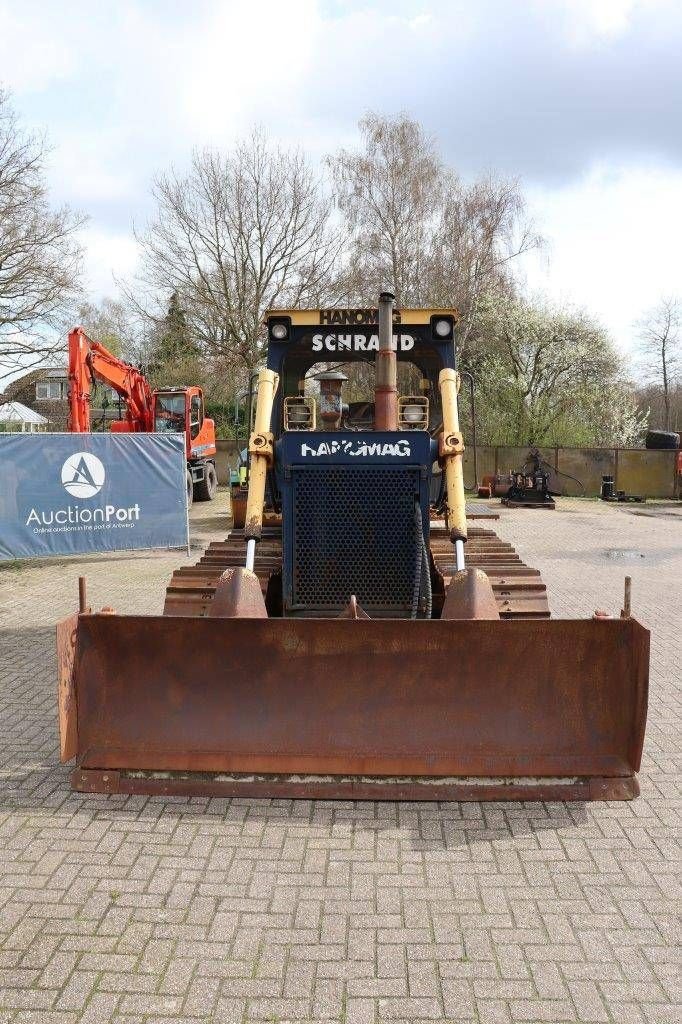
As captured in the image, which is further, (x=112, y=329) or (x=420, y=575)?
(x=112, y=329)

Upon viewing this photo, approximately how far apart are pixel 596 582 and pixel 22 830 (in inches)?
339

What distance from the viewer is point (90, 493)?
11.2 metres

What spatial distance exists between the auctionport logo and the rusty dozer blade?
733cm

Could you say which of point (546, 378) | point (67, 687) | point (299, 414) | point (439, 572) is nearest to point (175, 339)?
point (546, 378)

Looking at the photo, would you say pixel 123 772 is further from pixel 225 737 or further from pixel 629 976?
pixel 629 976

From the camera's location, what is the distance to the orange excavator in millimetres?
16922

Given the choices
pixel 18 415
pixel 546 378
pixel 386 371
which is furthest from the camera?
pixel 18 415

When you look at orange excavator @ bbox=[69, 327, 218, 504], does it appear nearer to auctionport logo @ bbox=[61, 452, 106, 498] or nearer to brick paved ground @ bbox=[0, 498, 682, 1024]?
auctionport logo @ bbox=[61, 452, 106, 498]

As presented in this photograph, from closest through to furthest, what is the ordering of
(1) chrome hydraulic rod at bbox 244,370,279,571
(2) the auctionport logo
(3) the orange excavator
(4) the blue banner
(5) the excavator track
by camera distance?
(5) the excavator track < (1) chrome hydraulic rod at bbox 244,370,279,571 < (4) the blue banner < (2) the auctionport logo < (3) the orange excavator

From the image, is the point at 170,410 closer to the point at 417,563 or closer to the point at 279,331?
the point at 279,331

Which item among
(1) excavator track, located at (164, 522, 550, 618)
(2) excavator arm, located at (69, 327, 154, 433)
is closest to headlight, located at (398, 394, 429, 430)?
(1) excavator track, located at (164, 522, 550, 618)

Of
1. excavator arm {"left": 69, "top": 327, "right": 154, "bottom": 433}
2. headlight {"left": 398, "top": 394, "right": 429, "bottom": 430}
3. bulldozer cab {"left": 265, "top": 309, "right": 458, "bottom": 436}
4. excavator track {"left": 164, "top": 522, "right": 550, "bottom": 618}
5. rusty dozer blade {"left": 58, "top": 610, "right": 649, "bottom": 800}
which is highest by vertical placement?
excavator arm {"left": 69, "top": 327, "right": 154, "bottom": 433}

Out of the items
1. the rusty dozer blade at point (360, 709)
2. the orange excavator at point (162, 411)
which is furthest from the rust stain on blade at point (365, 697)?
the orange excavator at point (162, 411)

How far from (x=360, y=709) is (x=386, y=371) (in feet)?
7.22
